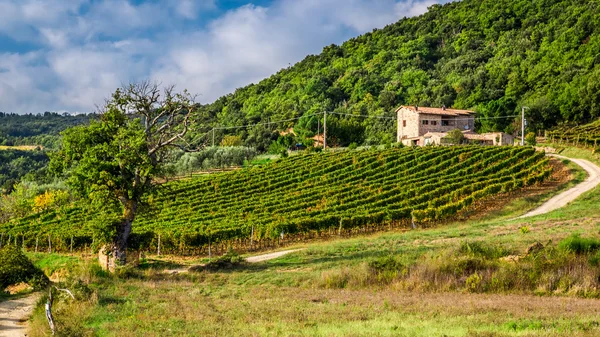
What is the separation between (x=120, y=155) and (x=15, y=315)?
10.8m

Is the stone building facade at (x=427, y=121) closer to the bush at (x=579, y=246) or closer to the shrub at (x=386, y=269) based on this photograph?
the bush at (x=579, y=246)

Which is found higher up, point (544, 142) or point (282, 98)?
point (282, 98)

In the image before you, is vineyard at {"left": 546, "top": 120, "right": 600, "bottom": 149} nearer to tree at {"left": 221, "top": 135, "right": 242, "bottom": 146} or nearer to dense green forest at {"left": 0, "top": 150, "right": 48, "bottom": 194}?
tree at {"left": 221, "top": 135, "right": 242, "bottom": 146}

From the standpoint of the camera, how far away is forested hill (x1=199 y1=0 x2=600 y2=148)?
9244 cm

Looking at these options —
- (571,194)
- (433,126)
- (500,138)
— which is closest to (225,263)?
(571,194)

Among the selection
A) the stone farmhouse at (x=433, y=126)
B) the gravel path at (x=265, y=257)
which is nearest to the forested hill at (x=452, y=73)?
the stone farmhouse at (x=433, y=126)

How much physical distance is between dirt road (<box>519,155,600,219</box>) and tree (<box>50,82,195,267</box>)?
2321 cm

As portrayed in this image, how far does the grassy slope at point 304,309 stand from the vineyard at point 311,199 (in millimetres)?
9251

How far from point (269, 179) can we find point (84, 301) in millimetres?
40469

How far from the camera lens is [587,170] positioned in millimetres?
46688

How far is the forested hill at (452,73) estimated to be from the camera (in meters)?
92.4

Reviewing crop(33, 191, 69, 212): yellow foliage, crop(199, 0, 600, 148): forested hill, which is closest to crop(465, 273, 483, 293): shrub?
crop(33, 191, 69, 212): yellow foliage

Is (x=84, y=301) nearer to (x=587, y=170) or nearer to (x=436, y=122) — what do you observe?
(x=587, y=170)

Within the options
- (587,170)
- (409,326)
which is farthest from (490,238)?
(587,170)
